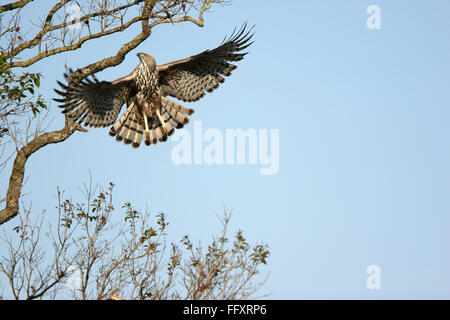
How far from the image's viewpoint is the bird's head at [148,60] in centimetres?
981

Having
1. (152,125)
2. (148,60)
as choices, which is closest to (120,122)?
(152,125)

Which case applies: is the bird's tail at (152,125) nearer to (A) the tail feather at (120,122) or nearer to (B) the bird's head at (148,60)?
(A) the tail feather at (120,122)

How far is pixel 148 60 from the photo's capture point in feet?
32.3

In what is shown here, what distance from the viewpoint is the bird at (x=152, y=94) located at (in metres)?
9.38

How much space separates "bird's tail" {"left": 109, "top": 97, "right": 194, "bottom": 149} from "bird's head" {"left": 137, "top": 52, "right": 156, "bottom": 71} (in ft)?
2.56

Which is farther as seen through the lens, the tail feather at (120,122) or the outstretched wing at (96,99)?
the tail feather at (120,122)

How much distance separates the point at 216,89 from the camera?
10062 millimetres

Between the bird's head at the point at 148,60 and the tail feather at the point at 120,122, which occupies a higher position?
the bird's head at the point at 148,60

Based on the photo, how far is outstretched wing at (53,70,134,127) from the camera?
8938mm

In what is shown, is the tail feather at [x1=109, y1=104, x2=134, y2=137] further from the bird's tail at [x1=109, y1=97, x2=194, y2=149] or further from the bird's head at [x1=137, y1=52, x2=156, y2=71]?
the bird's head at [x1=137, y1=52, x2=156, y2=71]

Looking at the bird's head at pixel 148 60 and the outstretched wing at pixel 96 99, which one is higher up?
the bird's head at pixel 148 60
